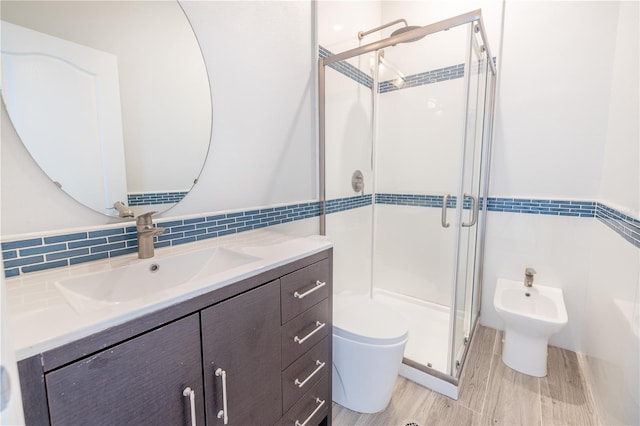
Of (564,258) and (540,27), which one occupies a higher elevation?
(540,27)

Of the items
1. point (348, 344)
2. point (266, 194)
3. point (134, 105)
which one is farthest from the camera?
point (266, 194)

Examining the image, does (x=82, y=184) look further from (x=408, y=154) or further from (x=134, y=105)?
(x=408, y=154)

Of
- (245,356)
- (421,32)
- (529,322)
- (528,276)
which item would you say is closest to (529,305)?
(528,276)

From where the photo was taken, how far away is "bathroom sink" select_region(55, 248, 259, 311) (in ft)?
2.60

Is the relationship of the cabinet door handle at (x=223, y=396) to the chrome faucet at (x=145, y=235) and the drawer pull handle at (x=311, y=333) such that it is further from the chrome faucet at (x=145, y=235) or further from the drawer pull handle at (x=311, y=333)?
the chrome faucet at (x=145, y=235)

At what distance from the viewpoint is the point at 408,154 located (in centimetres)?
232

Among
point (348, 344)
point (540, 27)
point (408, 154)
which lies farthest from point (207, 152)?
point (540, 27)

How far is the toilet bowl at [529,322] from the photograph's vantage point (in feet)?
5.42

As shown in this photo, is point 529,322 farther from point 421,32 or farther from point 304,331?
point 421,32

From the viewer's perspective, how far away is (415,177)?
90.3 inches

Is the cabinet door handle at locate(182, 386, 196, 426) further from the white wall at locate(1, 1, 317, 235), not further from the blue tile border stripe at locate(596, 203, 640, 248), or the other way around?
the blue tile border stripe at locate(596, 203, 640, 248)

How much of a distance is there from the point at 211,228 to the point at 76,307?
24.6 inches

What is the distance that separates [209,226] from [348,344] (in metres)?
0.86

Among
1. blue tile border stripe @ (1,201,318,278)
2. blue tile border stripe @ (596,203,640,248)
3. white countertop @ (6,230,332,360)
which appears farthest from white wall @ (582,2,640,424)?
blue tile border stripe @ (1,201,318,278)
